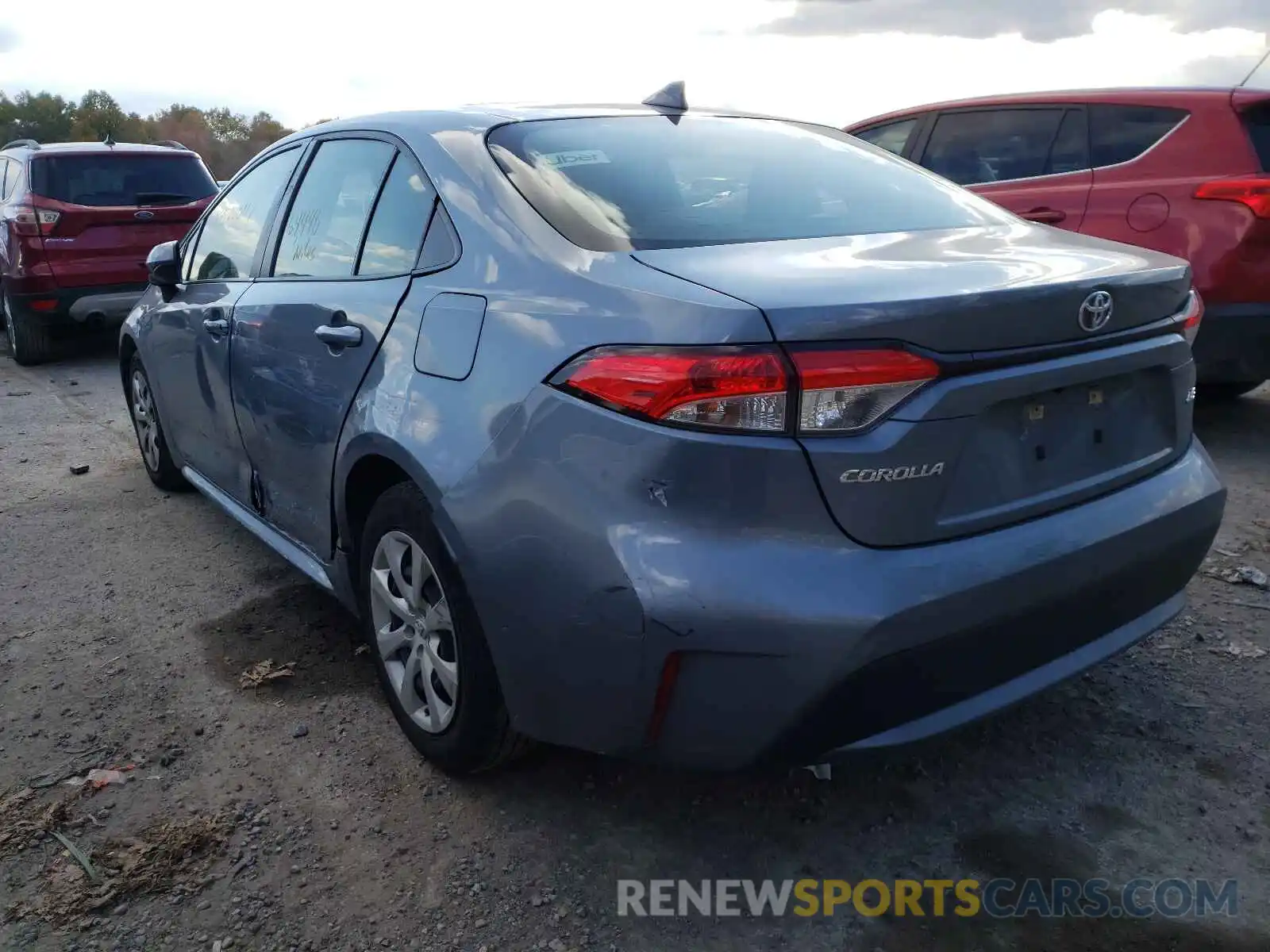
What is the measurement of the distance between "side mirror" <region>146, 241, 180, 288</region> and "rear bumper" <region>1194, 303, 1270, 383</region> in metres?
4.31

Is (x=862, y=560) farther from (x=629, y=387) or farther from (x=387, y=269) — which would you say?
(x=387, y=269)

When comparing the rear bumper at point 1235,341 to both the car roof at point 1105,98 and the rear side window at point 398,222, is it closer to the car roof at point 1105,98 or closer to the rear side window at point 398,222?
the car roof at point 1105,98

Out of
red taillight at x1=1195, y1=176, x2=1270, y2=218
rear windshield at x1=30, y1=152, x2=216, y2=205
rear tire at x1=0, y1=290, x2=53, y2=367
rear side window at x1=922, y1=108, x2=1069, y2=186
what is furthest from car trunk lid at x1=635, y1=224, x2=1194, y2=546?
rear tire at x1=0, y1=290, x2=53, y2=367

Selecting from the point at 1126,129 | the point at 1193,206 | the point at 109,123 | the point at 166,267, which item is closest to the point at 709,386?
the point at 166,267

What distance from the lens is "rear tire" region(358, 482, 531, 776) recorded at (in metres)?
2.39

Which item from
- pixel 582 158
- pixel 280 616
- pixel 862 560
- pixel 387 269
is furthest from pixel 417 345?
pixel 280 616

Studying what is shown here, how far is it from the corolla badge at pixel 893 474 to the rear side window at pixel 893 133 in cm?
498

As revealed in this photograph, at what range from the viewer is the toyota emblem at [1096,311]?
2137mm

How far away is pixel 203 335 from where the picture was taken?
3.82m

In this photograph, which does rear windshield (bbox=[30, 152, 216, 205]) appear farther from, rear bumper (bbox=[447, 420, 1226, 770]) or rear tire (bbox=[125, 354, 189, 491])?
rear bumper (bbox=[447, 420, 1226, 770])

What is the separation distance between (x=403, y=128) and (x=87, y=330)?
23.7 feet

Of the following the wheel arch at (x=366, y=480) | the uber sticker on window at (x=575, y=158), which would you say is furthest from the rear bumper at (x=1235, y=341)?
the wheel arch at (x=366, y=480)

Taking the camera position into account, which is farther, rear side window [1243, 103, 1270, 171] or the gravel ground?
rear side window [1243, 103, 1270, 171]

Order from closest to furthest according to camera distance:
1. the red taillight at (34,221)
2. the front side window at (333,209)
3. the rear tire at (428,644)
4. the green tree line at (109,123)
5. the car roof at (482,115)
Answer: the rear tire at (428,644) < the car roof at (482,115) < the front side window at (333,209) < the red taillight at (34,221) < the green tree line at (109,123)
